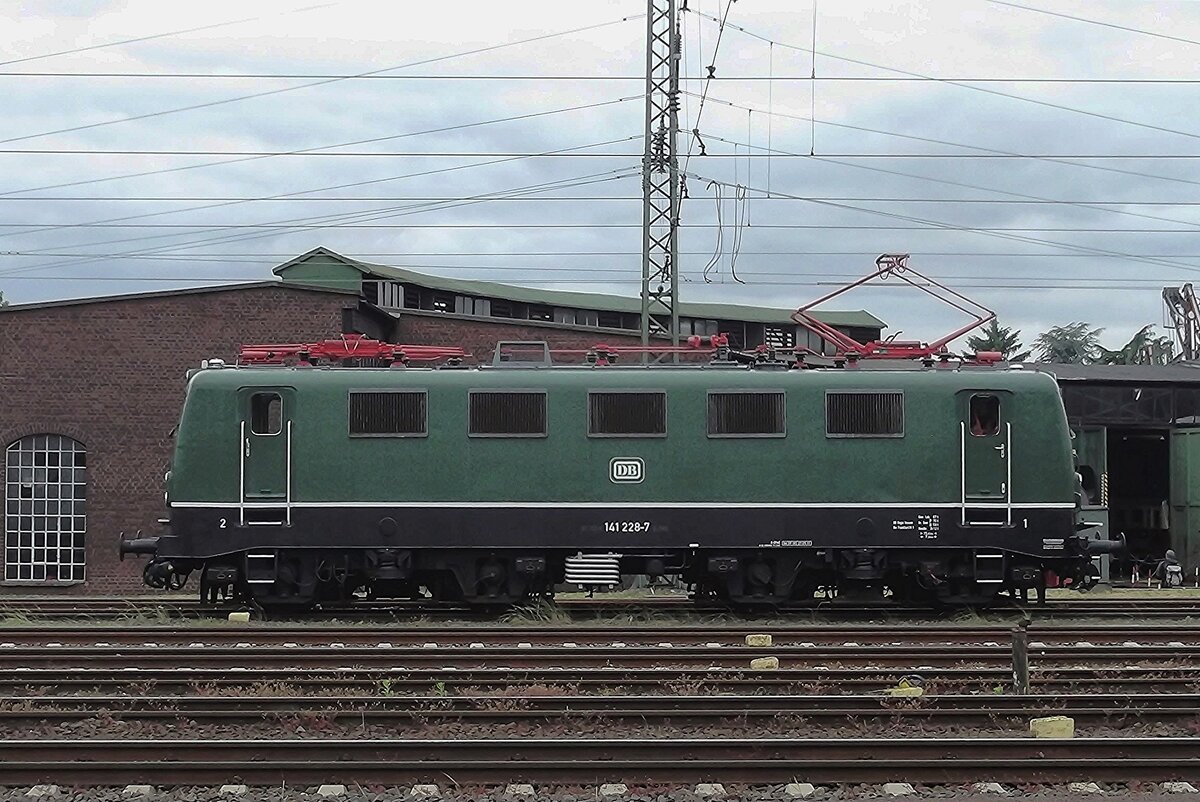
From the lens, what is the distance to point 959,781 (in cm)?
997

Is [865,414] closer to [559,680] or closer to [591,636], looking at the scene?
[591,636]

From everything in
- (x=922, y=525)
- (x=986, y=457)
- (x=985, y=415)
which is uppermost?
(x=985, y=415)

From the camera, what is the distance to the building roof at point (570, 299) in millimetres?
47875

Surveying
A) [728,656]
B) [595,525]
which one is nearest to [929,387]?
[595,525]

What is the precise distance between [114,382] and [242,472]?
1355 centimetres

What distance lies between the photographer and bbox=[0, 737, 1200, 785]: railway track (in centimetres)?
996

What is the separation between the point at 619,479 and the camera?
19.1 metres

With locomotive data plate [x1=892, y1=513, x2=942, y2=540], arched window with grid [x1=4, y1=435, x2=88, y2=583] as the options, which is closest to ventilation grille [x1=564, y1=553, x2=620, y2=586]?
locomotive data plate [x1=892, y1=513, x2=942, y2=540]

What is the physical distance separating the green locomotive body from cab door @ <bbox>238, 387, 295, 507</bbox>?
0.09 feet

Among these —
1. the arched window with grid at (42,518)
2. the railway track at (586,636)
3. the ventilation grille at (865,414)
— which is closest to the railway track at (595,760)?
the railway track at (586,636)

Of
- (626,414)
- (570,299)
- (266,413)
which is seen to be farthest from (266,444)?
(570,299)

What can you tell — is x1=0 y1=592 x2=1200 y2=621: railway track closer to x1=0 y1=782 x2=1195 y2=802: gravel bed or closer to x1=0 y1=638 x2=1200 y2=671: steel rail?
x1=0 y1=638 x2=1200 y2=671: steel rail

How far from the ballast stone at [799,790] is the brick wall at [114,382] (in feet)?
78.0

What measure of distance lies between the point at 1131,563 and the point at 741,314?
24.2 metres
